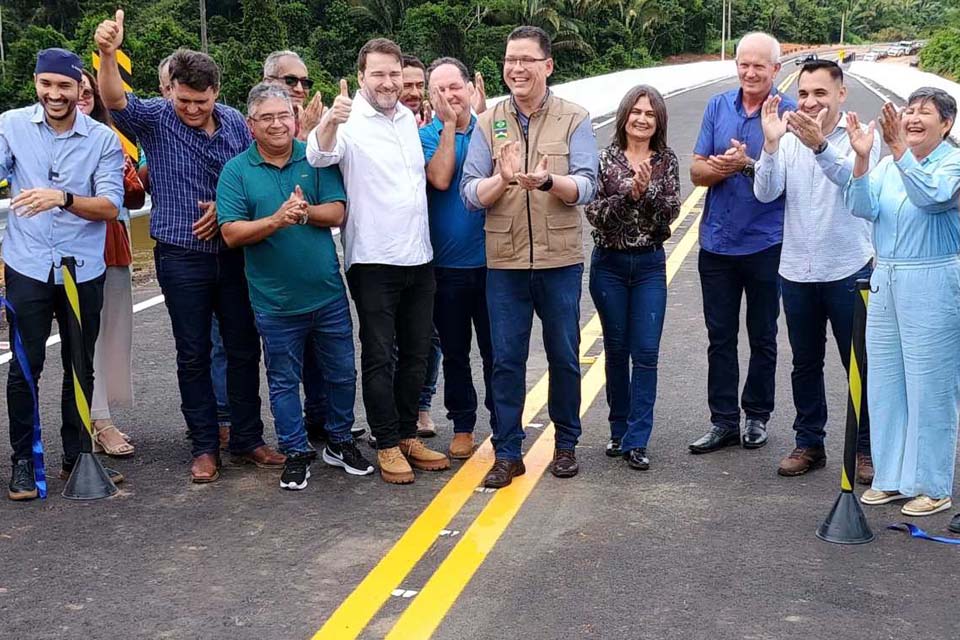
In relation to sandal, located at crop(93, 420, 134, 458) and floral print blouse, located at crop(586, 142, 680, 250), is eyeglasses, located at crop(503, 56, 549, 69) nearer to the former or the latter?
floral print blouse, located at crop(586, 142, 680, 250)

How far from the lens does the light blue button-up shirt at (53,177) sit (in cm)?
574

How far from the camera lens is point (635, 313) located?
6.16 m

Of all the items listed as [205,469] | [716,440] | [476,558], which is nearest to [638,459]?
[716,440]

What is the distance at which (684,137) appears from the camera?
2572 cm

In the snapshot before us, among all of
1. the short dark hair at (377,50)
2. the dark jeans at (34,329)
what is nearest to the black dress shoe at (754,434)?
the short dark hair at (377,50)

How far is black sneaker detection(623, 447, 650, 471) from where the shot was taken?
602 cm

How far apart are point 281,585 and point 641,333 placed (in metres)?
2.41

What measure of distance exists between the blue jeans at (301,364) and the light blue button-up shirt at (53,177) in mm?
983

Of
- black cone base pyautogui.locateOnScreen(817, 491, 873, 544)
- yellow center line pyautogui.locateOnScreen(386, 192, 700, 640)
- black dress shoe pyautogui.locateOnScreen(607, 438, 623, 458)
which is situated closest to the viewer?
yellow center line pyautogui.locateOnScreen(386, 192, 700, 640)

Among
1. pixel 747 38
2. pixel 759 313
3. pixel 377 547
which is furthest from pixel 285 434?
pixel 747 38

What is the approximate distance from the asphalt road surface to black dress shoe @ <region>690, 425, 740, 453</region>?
96 mm

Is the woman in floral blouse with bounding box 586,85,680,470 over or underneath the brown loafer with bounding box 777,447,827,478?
over

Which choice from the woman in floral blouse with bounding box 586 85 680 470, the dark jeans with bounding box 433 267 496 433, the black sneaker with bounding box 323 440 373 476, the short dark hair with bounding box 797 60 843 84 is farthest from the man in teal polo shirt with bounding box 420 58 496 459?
the short dark hair with bounding box 797 60 843 84

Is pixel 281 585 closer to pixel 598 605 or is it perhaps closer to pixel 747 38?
pixel 598 605
